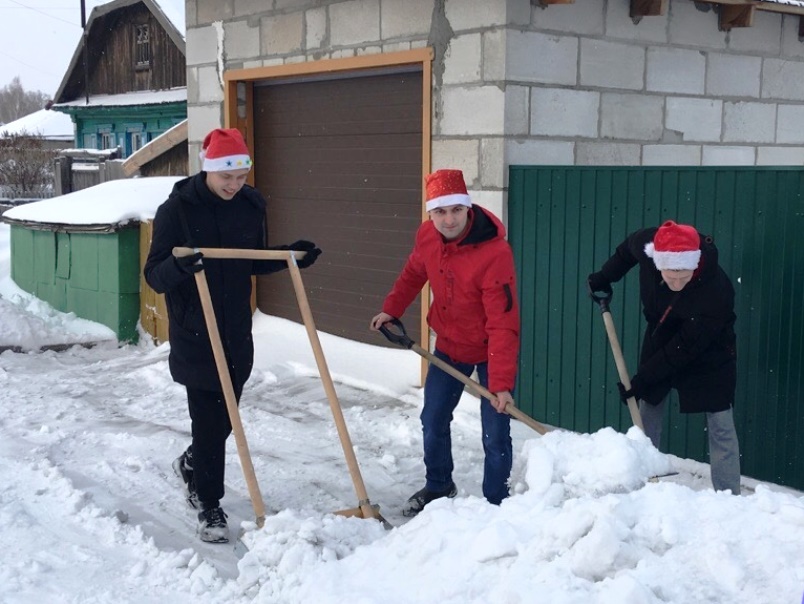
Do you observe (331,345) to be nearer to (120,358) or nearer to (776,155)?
(120,358)

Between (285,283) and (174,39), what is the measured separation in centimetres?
1911

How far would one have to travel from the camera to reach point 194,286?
4387mm

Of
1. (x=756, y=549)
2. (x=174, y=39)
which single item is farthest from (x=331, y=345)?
(x=174, y=39)

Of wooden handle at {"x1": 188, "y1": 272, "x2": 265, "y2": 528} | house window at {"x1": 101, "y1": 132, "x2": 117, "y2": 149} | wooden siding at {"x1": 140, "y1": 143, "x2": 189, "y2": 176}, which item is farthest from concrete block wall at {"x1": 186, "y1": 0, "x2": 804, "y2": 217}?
house window at {"x1": 101, "y1": 132, "x2": 117, "y2": 149}

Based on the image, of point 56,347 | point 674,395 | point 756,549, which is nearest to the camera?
point 756,549

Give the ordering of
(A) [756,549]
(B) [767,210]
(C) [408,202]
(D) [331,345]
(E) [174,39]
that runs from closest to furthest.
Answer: (A) [756,549] < (B) [767,210] < (C) [408,202] < (D) [331,345] < (E) [174,39]

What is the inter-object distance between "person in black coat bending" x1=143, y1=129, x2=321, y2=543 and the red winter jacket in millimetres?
591

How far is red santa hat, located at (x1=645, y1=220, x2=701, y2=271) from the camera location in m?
4.27

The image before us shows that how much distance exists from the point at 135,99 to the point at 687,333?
2551 cm

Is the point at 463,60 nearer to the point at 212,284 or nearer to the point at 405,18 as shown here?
the point at 405,18

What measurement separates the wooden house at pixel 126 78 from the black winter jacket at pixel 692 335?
2223cm

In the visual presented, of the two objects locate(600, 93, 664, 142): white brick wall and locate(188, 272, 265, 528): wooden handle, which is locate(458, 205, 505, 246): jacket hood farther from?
locate(600, 93, 664, 142): white brick wall

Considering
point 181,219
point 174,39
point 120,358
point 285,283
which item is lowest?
point 120,358

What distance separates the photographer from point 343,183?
827 centimetres
